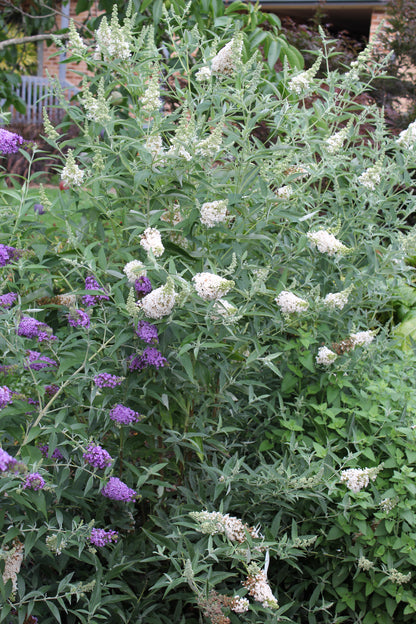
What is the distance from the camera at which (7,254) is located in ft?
6.62

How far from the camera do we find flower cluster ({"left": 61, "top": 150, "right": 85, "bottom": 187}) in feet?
6.71

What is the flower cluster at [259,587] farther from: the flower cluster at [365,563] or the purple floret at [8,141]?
the purple floret at [8,141]

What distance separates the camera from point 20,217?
7.28 ft

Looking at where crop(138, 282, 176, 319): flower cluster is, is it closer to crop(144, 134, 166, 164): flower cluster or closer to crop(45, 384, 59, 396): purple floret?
crop(45, 384, 59, 396): purple floret

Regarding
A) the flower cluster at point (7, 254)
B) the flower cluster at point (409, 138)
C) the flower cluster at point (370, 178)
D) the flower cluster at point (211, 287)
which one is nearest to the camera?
the flower cluster at point (211, 287)

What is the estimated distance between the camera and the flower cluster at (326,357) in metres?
2.20

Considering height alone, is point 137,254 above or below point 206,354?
above

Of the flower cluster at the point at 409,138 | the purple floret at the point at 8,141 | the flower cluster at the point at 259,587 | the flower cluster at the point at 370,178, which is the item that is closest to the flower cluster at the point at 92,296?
the purple floret at the point at 8,141

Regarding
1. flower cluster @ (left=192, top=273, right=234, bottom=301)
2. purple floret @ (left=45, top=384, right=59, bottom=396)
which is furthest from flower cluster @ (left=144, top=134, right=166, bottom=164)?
purple floret @ (left=45, top=384, right=59, bottom=396)

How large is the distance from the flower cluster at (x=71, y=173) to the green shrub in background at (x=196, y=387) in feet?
0.03

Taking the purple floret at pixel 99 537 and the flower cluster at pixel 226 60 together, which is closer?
the purple floret at pixel 99 537

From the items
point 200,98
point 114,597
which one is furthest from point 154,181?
point 114,597

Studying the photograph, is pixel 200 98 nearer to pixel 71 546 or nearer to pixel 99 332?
pixel 99 332

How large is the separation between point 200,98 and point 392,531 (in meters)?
1.69
